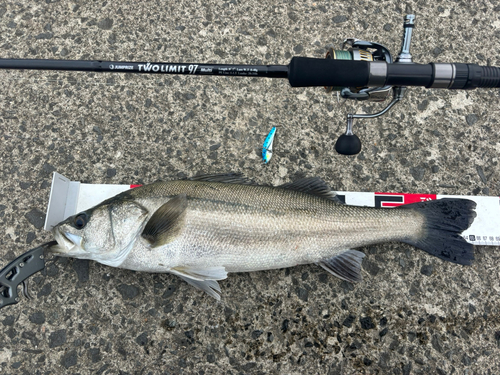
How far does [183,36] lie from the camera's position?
291 centimetres

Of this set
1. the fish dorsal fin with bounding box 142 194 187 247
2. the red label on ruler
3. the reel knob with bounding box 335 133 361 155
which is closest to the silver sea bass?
the fish dorsal fin with bounding box 142 194 187 247

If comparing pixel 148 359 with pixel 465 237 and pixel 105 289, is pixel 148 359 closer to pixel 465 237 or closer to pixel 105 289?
pixel 105 289

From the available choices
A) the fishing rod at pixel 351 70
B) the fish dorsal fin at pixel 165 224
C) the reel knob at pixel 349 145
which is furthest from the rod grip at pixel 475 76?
the fish dorsal fin at pixel 165 224

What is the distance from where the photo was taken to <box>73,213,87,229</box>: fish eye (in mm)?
2143

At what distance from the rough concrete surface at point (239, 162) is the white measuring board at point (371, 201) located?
0.10m

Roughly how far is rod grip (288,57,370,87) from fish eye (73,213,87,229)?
1560mm

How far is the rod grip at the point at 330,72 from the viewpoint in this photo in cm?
170

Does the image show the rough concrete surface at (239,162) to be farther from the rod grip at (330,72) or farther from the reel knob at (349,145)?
the rod grip at (330,72)

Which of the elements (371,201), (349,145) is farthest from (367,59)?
(371,201)

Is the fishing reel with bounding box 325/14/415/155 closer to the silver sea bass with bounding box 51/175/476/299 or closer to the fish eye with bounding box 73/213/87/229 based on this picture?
the silver sea bass with bounding box 51/175/476/299

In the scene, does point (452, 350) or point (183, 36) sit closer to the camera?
point (452, 350)

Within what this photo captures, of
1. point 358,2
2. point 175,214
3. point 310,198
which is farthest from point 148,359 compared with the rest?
point 358,2

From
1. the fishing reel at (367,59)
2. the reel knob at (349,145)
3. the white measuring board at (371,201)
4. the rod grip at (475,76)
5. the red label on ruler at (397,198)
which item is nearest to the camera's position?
the rod grip at (475,76)

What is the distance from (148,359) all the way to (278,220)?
1.36 metres
